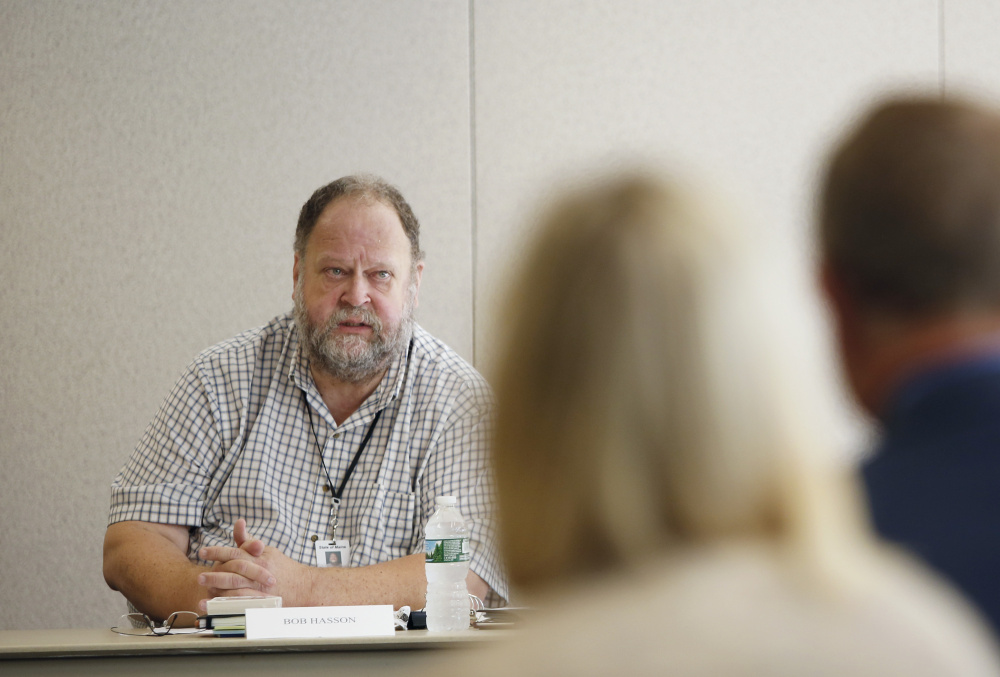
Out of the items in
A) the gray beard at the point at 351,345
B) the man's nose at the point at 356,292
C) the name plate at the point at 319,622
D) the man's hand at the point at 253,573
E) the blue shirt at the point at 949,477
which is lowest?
the name plate at the point at 319,622

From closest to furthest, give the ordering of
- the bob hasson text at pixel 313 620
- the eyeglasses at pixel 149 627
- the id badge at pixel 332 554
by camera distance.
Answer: the bob hasson text at pixel 313 620 → the eyeglasses at pixel 149 627 → the id badge at pixel 332 554

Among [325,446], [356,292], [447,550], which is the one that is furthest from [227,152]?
[447,550]

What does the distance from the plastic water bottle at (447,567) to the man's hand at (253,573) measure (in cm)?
28

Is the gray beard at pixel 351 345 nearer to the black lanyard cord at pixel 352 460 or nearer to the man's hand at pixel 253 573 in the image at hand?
the black lanyard cord at pixel 352 460

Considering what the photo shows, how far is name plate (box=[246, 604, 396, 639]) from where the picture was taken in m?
1.81

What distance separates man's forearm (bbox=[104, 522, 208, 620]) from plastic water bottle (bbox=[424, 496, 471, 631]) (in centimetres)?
51

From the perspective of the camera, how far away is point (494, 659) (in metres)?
0.63

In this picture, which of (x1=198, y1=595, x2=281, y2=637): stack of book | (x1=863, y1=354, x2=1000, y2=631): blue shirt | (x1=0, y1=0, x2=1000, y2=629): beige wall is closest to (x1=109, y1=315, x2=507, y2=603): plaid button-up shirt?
(x1=198, y1=595, x2=281, y2=637): stack of book

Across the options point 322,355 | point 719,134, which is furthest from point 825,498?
point 719,134

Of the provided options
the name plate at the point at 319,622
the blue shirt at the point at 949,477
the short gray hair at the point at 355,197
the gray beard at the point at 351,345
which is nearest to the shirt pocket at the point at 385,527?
the gray beard at the point at 351,345

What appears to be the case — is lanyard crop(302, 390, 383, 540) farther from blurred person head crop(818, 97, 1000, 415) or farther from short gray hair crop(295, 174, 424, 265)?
blurred person head crop(818, 97, 1000, 415)

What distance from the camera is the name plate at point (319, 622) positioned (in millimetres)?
1806

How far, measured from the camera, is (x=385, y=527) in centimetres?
247

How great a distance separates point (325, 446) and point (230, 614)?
0.77 m
